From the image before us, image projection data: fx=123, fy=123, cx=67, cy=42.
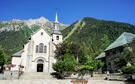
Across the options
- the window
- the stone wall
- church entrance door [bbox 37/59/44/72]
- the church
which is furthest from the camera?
the window

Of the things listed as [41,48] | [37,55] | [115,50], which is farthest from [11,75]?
[115,50]

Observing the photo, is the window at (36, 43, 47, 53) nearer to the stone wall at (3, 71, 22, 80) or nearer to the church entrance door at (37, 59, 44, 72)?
the church entrance door at (37, 59, 44, 72)

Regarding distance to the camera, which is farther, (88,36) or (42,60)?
(88,36)

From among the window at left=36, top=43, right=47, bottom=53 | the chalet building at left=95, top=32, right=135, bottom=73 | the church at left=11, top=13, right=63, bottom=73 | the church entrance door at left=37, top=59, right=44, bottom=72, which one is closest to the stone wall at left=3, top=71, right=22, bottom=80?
the church at left=11, top=13, right=63, bottom=73

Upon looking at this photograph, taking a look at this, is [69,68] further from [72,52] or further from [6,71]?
[6,71]

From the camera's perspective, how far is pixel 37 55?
35000 mm

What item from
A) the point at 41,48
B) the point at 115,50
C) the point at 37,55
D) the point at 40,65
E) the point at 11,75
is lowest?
the point at 11,75

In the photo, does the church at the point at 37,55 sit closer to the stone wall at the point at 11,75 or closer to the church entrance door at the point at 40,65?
the church entrance door at the point at 40,65

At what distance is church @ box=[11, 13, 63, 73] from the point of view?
3384cm

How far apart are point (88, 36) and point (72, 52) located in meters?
52.2

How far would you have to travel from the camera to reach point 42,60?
3509cm

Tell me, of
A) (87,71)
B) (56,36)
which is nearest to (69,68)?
(87,71)

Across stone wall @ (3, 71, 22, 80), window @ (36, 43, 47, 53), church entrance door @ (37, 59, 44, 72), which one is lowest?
stone wall @ (3, 71, 22, 80)

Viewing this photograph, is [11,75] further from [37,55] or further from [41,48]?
[41,48]
